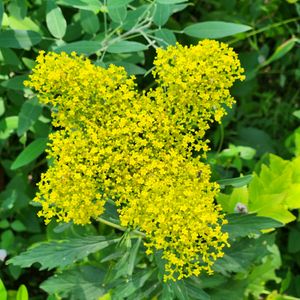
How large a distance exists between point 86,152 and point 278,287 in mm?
1261

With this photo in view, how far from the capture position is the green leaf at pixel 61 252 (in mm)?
1284

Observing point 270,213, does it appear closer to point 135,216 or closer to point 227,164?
point 227,164

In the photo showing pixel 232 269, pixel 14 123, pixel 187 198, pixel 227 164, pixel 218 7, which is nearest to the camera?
pixel 187 198

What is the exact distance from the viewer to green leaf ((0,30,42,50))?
61.2 inches

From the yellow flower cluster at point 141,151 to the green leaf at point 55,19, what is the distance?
1.66 ft

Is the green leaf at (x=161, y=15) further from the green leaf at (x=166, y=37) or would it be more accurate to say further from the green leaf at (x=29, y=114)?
the green leaf at (x=29, y=114)

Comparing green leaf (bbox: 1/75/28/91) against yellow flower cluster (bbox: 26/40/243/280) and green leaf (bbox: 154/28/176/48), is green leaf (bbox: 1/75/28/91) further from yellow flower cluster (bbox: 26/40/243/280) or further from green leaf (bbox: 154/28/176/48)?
yellow flower cluster (bbox: 26/40/243/280)

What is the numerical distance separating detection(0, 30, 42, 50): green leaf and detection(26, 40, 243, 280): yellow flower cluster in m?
Result: 0.52

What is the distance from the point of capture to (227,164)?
1.94m

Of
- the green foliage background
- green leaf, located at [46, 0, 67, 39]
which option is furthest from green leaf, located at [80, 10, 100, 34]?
green leaf, located at [46, 0, 67, 39]

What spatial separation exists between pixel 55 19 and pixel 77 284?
0.81 metres

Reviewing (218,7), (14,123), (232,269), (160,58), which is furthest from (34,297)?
(218,7)

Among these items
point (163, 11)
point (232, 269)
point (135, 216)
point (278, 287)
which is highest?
point (163, 11)

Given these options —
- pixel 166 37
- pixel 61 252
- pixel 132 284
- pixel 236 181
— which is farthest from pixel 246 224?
pixel 166 37
